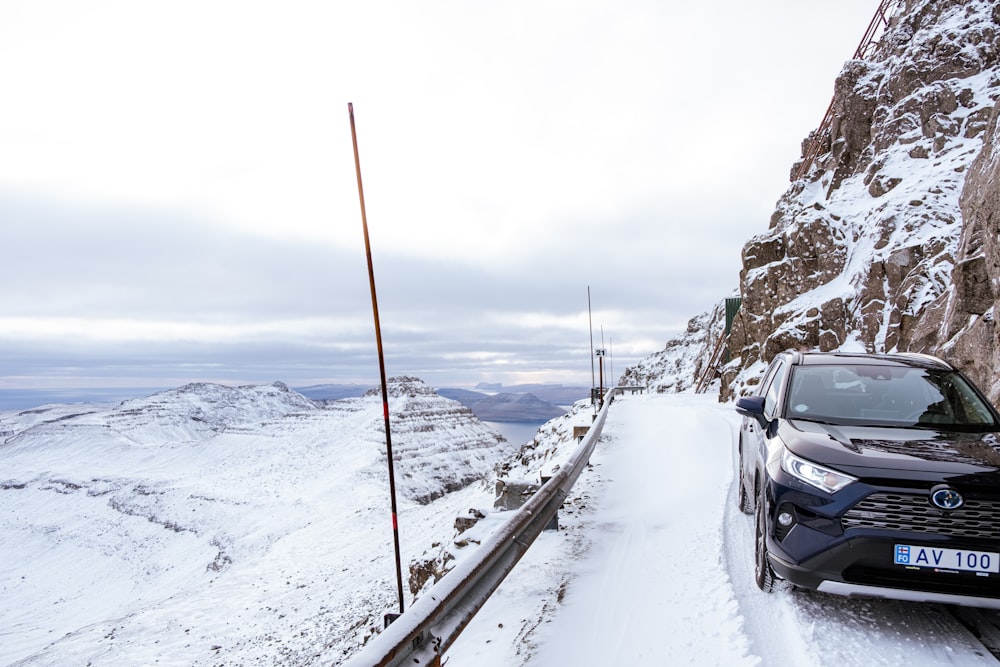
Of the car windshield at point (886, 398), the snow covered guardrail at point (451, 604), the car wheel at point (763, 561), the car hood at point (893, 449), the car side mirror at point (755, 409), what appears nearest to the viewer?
the snow covered guardrail at point (451, 604)

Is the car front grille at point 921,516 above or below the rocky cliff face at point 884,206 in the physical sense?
below

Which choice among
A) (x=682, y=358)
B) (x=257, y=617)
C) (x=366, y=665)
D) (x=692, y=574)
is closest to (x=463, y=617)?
(x=366, y=665)

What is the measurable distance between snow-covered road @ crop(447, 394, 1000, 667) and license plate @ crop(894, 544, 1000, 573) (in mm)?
553

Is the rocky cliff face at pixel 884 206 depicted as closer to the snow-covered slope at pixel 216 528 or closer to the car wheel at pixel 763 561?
the car wheel at pixel 763 561

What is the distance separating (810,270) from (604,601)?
93.3 feet

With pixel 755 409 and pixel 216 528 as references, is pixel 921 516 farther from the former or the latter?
pixel 216 528

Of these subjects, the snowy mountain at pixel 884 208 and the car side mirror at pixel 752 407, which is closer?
the car side mirror at pixel 752 407

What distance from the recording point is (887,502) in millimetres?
3189

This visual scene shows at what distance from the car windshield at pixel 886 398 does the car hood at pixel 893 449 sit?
261 millimetres

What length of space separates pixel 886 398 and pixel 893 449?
1257 mm

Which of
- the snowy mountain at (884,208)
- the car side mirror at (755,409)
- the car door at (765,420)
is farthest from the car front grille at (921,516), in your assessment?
the snowy mountain at (884,208)

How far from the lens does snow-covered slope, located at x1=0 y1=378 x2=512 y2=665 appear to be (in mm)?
27953

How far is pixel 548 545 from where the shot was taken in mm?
5656

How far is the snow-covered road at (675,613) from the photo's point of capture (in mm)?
3258
